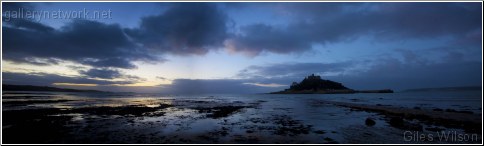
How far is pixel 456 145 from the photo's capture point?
1198cm

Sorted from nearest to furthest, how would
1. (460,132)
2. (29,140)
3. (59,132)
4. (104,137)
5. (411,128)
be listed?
(29,140) < (104,137) < (59,132) < (460,132) < (411,128)

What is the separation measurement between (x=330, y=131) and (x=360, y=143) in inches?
128

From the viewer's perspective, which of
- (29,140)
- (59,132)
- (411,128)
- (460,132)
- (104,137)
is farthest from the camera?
(411,128)

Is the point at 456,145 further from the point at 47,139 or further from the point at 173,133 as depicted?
the point at 47,139

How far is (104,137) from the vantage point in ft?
42.9

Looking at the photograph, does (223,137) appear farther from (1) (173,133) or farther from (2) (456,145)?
(2) (456,145)

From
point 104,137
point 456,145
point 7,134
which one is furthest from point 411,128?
point 7,134

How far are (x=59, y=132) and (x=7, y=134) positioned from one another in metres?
2.46

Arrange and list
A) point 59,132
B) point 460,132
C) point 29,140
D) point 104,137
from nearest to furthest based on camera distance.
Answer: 1. point 29,140
2. point 104,137
3. point 59,132
4. point 460,132

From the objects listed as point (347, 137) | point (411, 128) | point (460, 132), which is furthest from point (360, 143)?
point (460, 132)

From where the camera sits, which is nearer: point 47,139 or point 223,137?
point 47,139

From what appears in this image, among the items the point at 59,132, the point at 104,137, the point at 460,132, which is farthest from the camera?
the point at 460,132

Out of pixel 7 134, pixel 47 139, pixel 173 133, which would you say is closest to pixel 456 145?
pixel 173 133

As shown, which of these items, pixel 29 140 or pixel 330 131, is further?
pixel 330 131
